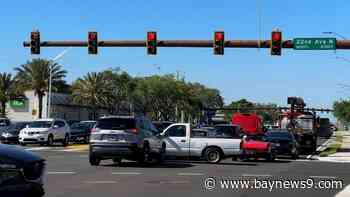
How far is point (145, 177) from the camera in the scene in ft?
61.8

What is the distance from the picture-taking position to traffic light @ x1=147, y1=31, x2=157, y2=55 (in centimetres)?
3419

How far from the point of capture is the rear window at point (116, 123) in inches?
910

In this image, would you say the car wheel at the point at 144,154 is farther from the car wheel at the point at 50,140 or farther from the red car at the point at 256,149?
the car wheel at the point at 50,140

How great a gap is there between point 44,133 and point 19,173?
3212 centimetres

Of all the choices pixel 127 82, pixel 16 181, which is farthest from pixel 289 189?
pixel 127 82

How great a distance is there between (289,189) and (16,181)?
9.28m

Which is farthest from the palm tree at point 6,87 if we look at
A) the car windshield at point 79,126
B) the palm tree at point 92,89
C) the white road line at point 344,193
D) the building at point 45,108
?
the white road line at point 344,193

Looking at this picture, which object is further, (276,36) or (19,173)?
(276,36)

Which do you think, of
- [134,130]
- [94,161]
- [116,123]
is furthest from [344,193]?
[94,161]

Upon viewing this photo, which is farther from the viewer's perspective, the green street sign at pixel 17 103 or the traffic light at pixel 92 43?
the green street sign at pixel 17 103

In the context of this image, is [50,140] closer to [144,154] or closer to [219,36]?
[219,36]

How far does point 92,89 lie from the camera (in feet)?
299

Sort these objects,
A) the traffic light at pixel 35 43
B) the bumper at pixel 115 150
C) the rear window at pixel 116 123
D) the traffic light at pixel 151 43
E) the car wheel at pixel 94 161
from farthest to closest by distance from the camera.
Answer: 1. the traffic light at pixel 35 43
2. the traffic light at pixel 151 43
3. the car wheel at pixel 94 161
4. the rear window at pixel 116 123
5. the bumper at pixel 115 150

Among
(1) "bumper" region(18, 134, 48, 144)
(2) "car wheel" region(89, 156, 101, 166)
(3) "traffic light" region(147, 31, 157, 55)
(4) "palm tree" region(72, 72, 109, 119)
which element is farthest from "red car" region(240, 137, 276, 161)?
(4) "palm tree" region(72, 72, 109, 119)
